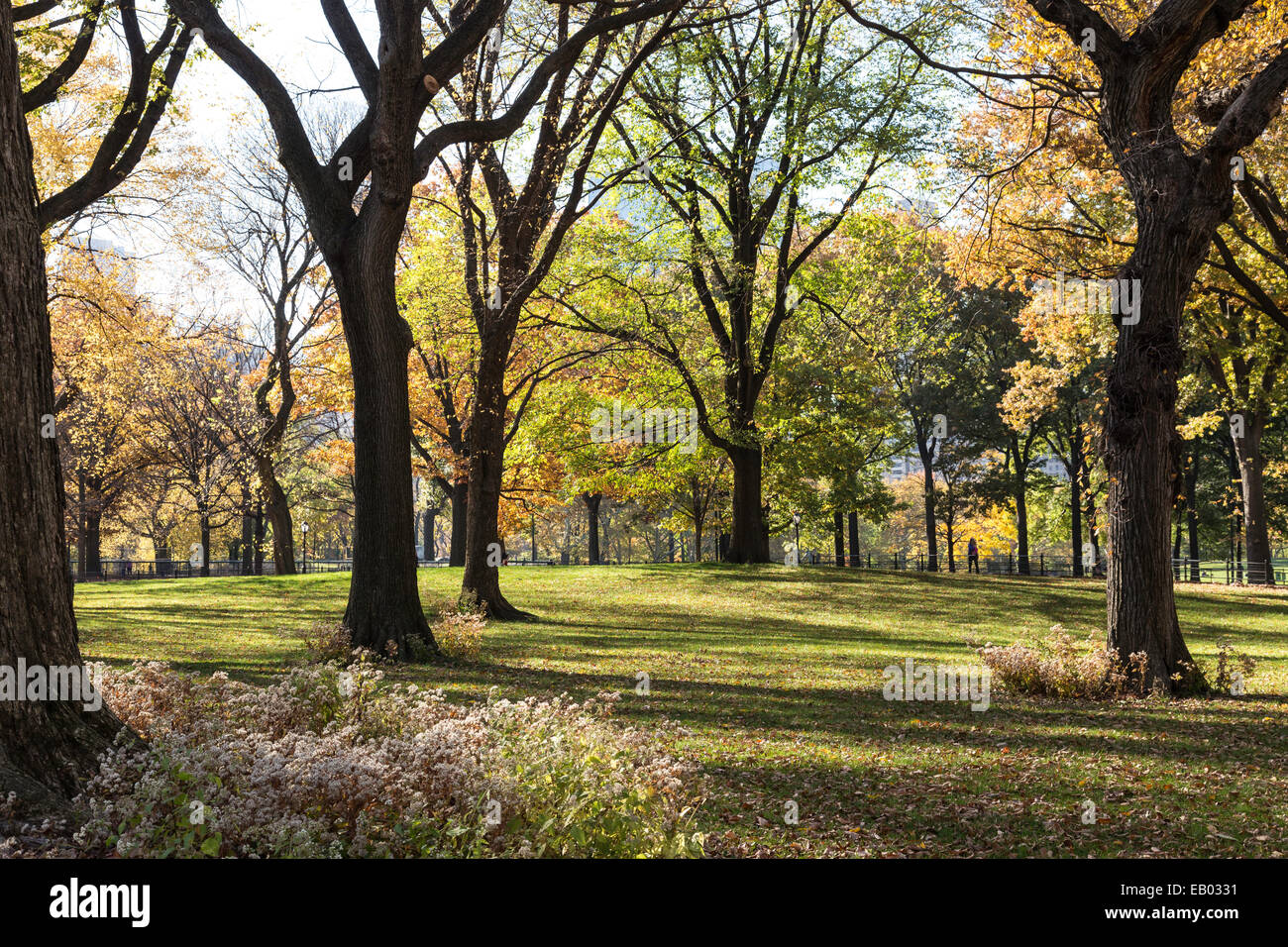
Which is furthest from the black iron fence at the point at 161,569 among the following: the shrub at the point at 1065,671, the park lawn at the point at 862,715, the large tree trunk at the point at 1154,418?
the large tree trunk at the point at 1154,418

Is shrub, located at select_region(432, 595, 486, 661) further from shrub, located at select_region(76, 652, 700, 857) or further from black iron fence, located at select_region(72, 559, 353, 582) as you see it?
black iron fence, located at select_region(72, 559, 353, 582)

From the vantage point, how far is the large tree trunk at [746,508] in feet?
89.2

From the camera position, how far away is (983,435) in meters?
40.7

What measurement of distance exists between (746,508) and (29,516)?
24.1 metres

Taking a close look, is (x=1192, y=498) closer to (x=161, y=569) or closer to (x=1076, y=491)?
(x=1076, y=491)


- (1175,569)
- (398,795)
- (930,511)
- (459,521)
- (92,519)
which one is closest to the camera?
(398,795)

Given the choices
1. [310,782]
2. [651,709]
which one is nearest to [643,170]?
[651,709]

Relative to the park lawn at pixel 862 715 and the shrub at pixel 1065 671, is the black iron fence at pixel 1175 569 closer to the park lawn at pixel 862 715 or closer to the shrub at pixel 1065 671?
the shrub at pixel 1065 671

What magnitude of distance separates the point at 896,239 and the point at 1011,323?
60.4 ft

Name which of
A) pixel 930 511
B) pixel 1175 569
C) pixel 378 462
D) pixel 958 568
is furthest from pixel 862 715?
pixel 958 568

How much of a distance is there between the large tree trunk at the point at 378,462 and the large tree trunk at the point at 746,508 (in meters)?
16.1

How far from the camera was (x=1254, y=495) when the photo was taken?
93.4 feet
